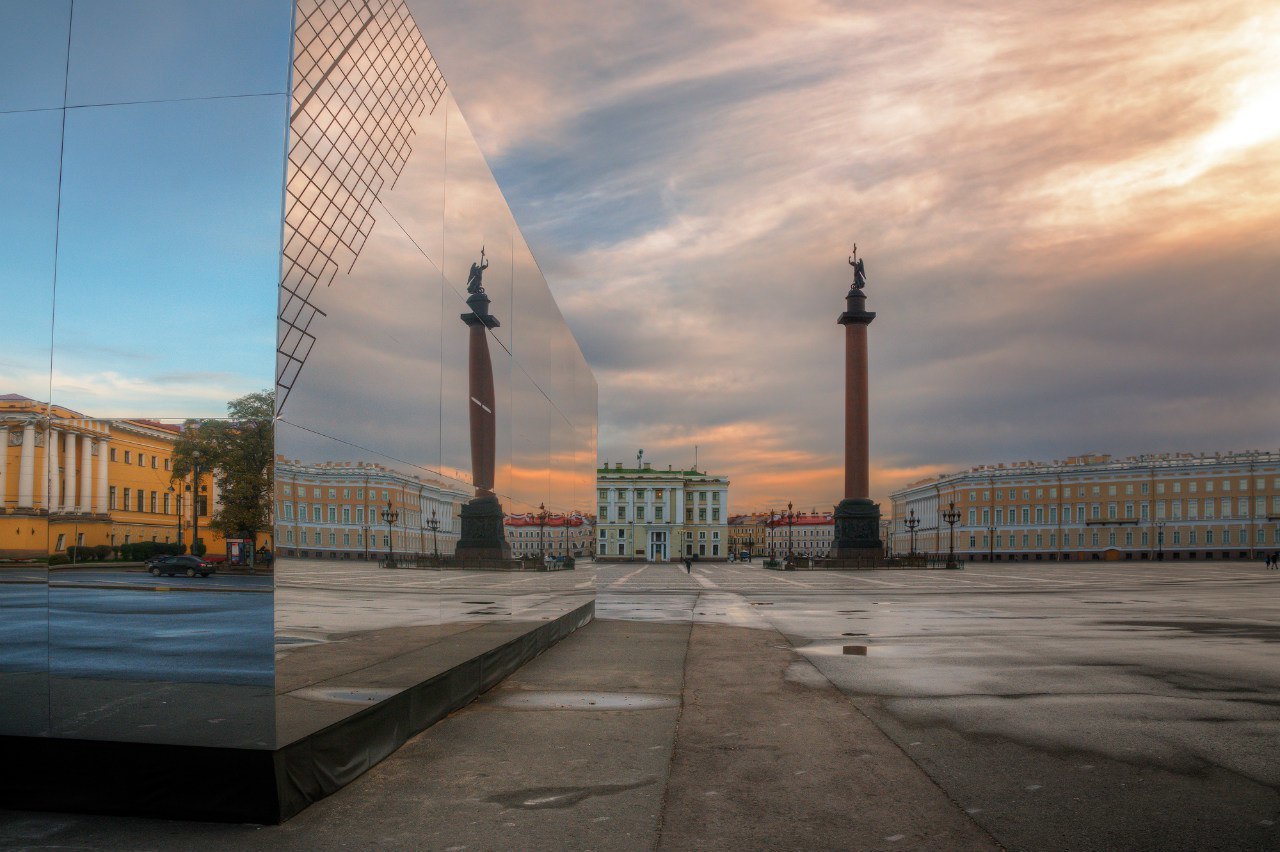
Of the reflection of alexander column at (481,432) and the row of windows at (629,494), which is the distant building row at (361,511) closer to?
the reflection of alexander column at (481,432)

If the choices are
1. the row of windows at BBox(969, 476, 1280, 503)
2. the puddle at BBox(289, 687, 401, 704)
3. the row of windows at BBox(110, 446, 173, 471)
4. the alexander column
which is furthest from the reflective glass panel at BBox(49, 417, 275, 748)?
the row of windows at BBox(969, 476, 1280, 503)

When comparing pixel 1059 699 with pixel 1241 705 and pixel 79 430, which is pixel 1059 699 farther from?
pixel 79 430

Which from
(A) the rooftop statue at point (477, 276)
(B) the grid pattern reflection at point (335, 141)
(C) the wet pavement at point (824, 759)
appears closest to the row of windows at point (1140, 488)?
(C) the wet pavement at point (824, 759)

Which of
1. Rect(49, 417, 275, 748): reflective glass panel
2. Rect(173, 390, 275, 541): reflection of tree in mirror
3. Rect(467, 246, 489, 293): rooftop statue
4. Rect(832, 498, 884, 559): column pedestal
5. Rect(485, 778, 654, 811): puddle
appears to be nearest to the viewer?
Rect(49, 417, 275, 748): reflective glass panel

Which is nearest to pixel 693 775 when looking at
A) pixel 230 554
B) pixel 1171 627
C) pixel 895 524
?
pixel 230 554

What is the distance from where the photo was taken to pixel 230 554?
5.31 meters

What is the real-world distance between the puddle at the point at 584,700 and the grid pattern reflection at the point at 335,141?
513 centimetres

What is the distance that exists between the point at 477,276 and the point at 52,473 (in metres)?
4.63

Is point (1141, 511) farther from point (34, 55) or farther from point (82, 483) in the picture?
point (34, 55)

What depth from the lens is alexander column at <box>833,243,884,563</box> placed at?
2899 inches

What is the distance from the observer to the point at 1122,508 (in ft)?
437

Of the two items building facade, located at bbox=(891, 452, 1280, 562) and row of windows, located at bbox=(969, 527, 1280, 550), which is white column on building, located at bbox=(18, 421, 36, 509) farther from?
row of windows, located at bbox=(969, 527, 1280, 550)

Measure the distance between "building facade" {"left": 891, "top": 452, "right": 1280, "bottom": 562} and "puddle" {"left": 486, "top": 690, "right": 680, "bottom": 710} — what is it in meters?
120

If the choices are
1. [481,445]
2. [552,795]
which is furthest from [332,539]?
[481,445]
